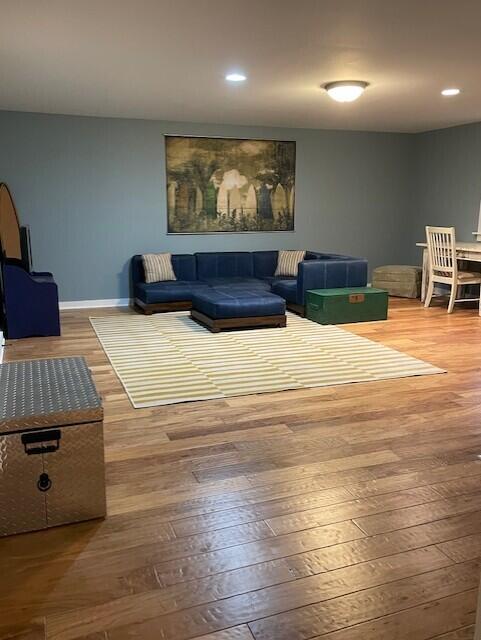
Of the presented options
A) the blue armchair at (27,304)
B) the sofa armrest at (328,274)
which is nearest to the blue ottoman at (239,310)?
the sofa armrest at (328,274)

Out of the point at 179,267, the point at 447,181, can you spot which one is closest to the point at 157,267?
the point at 179,267

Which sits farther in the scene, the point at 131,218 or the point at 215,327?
the point at 131,218

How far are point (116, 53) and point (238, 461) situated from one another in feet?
9.89

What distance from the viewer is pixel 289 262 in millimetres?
7527

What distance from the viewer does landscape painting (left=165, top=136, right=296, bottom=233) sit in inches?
288

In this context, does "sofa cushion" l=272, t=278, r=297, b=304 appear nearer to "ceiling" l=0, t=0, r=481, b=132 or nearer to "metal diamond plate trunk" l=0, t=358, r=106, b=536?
"ceiling" l=0, t=0, r=481, b=132

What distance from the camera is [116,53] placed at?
4000mm

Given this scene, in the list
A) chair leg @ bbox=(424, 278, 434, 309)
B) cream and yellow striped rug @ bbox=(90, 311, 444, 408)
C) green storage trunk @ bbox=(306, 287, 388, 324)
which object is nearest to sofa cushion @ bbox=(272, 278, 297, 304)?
green storage trunk @ bbox=(306, 287, 388, 324)

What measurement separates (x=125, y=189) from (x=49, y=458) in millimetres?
5485

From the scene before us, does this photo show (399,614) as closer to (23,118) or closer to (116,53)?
(116,53)

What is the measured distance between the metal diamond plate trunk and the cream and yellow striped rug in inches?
53.3

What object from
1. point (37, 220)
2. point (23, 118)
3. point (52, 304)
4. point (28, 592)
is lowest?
point (28, 592)

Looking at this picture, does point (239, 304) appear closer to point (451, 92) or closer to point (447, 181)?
point (451, 92)

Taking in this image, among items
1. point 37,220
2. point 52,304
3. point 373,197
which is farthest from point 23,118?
point 373,197
